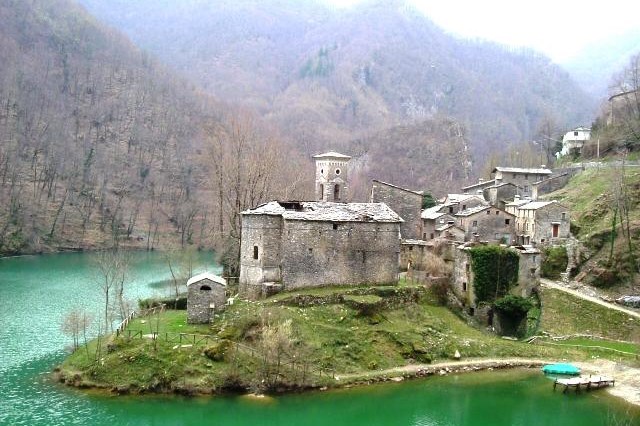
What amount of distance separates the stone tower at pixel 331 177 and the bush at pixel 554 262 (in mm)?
16009

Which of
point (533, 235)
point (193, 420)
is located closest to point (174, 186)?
point (533, 235)

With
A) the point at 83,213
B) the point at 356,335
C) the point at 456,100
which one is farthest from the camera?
the point at 456,100

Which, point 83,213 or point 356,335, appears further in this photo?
point 83,213

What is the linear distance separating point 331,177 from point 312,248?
10.6 metres

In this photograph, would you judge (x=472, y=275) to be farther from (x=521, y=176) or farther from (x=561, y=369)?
(x=521, y=176)

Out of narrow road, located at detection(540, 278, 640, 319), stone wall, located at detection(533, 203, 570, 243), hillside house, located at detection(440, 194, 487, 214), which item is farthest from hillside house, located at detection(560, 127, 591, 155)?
narrow road, located at detection(540, 278, 640, 319)

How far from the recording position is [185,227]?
4466 inches

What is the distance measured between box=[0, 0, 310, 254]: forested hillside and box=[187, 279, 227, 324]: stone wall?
22.2m

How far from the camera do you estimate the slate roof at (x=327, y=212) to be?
4159 centimetres

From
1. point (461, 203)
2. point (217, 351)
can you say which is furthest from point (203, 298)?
point (461, 203)

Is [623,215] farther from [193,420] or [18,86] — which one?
[18,86]

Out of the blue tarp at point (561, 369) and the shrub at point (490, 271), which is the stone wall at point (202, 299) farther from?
the blue tarp at point (561, 369)

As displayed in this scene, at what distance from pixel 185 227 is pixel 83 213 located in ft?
56.4

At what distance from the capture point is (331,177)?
167ft
